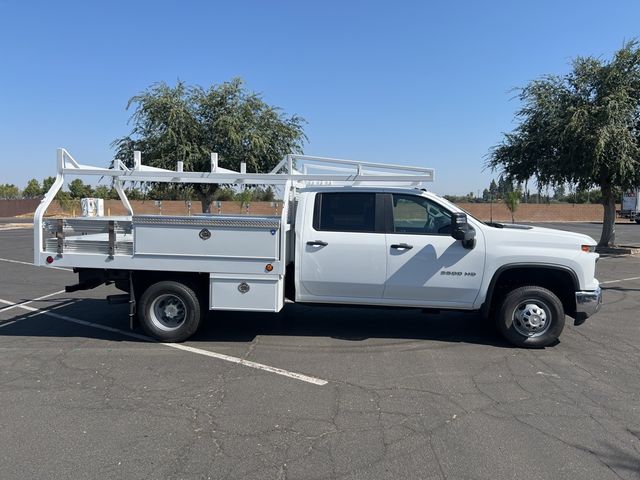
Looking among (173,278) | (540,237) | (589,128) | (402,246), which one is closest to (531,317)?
(540,237)

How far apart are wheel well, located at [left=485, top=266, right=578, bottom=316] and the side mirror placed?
0.52 m

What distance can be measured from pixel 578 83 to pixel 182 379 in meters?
17.0

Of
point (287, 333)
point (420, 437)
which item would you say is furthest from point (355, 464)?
point (287, 333)

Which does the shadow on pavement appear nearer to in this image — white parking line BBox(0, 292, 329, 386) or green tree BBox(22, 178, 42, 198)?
white parking line BBox(0, 292, 329, 386)

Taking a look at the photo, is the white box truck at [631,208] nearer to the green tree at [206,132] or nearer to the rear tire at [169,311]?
the green tree at [206,132]

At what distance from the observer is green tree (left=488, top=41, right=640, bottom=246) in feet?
52.7

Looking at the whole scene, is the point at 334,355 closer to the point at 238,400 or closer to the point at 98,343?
the point at 238,400

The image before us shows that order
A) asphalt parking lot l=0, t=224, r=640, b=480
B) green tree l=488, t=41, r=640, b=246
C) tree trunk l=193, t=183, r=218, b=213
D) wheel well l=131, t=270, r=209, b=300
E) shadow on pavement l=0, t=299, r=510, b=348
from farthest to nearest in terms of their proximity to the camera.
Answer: tree trunk l=193, t=183, r=218, b=213 → green tree l=488, t=41, r=640, b=246 → shadow on pavement l=0, t=299, r=510, b=348 → wheel well l=131, t=270, r=209, b=300 → asphalt parking lot l=0, t=224, r=640, b=480

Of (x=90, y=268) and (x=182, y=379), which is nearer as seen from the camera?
(x=182, y=379)

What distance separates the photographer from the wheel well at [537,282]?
620cm

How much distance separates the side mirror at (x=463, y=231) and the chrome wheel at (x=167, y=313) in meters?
3.54

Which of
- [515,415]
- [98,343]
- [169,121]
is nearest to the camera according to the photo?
[515,415]

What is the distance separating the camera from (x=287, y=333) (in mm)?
6941

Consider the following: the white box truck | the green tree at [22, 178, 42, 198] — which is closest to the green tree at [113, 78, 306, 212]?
the white box truck
